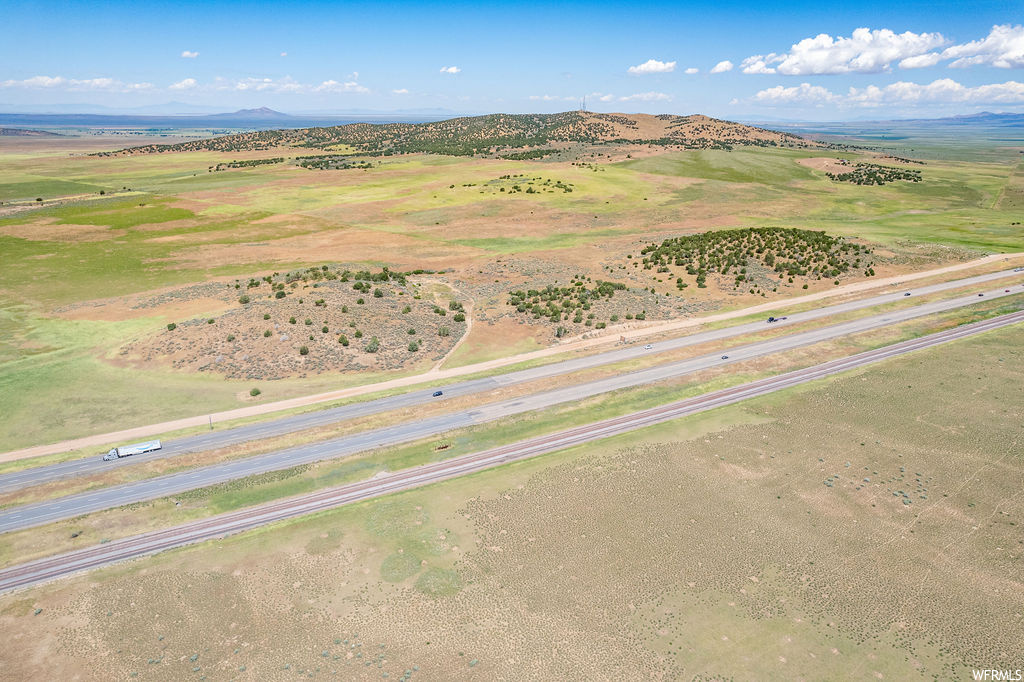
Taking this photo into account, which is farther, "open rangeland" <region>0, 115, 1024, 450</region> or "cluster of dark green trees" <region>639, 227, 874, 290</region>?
"cluster of dark green trees" <region>639, 227, 874, 290</region>

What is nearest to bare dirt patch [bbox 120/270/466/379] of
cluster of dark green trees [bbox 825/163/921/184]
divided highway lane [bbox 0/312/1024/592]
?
divided highway lane [bbox 0/312/1024/592]

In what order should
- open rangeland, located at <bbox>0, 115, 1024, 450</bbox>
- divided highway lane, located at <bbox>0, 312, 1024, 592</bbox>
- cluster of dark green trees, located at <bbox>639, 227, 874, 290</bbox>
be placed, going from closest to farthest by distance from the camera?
divided highway lane, located at <bbox>0, 312, 1024, 592</bbox> → open rangeland, located at <bbox>0, 115, 1024, 450</bbox> → cluster of dark green trees, located at <bbox>639, 227, 874, 290</bbox>

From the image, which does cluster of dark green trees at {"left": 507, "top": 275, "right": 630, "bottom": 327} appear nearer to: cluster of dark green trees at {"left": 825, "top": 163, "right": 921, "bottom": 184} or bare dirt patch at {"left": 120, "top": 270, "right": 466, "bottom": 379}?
bare dirt patch at {"left": 120, "top": 270, "right": 466, "bottom": 379}

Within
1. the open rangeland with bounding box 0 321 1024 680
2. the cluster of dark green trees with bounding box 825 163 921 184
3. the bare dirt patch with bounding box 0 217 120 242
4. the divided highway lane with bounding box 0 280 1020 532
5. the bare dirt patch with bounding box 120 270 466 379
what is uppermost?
the cluster of dark green trees with bounding box 825 163 921 184

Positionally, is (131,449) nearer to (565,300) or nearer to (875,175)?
(565,300)

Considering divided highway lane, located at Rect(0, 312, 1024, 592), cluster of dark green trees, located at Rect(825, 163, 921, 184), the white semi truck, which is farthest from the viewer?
cluster of dark green trees, located at Rect(825, 163, 921, 184)

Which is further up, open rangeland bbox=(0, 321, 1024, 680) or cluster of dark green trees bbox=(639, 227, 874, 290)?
cluster of dark green trees bbox=(639, 227, 874, 290)

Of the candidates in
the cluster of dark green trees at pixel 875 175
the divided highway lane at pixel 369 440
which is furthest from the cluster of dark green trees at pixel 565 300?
the cluster of dark green trees at pixel 875 175
